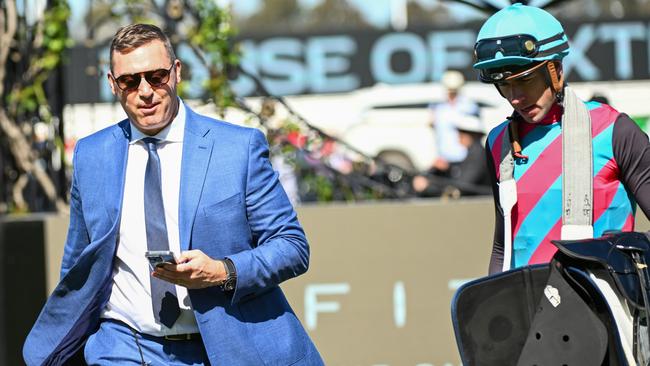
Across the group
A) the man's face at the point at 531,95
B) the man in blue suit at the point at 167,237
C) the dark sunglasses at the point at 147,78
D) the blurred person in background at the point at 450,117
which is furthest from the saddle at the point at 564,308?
the blurred person in background at the point at 450,117

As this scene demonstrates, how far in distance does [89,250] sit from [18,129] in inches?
186

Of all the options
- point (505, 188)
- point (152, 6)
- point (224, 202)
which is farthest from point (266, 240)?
point (152, 6)

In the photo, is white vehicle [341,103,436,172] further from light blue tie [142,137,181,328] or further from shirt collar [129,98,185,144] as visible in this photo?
light blue tie [142,137,181,328]

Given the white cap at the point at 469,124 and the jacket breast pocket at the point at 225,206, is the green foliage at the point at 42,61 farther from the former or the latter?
the jacket breast pocket at the point at 225,206

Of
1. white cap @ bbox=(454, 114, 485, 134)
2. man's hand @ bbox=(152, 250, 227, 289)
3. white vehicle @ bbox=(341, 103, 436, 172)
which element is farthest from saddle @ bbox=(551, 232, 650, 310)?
white vehicle @ bbox=(341, 103, 436, 172)

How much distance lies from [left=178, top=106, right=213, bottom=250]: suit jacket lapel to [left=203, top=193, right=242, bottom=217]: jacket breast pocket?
47 mm

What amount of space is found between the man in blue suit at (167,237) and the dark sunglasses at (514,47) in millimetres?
840

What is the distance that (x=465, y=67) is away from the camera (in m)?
21.4

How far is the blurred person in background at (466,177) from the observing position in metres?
8.74

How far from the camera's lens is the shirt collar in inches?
163

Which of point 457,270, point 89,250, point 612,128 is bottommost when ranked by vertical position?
point 457,270

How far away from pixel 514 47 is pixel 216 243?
1.18 meters

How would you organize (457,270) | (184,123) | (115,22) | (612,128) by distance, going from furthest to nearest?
(115,22)
(457,270)
(184,123)
(612,128)

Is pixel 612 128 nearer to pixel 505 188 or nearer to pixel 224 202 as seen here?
pixel 505 188
